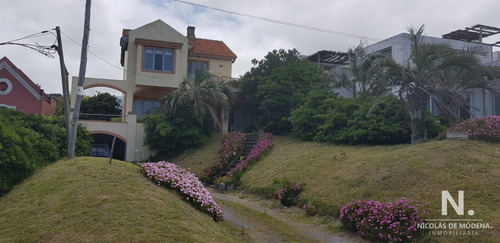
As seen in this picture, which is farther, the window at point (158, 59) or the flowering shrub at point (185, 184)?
the window at point (158, 59)

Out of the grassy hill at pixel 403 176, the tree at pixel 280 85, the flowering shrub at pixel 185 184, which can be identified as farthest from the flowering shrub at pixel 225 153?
the flowering shrub at pixel 185 184

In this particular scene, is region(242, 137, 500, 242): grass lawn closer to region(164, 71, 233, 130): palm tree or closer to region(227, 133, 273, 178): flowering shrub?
region(227, 133, 273, 178): flowering shrub

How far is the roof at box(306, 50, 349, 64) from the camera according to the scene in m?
29.9

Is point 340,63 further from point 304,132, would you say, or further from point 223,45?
point 304,132

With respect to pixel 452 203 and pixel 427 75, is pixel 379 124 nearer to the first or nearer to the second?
pixel 427 75

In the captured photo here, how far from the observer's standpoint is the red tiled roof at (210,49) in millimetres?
28578

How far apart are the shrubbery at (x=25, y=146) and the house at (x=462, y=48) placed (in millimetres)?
13609

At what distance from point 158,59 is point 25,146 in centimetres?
1498

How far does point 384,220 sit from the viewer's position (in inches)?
336

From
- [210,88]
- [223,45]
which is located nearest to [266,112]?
[210,88]

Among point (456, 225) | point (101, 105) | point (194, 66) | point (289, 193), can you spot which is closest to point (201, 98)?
point (194, 66)

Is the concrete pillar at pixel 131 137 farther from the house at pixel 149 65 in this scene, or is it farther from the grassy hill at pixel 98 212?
the grassy hill at pixel 98 212

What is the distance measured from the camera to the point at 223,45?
31000 millimetres

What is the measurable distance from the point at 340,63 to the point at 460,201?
2406cm
